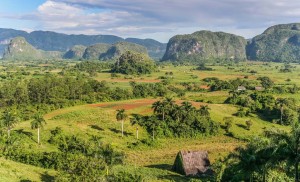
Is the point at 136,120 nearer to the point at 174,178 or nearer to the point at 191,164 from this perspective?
the point at 191,164

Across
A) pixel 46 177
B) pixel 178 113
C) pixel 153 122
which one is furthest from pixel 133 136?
pixel 46 177

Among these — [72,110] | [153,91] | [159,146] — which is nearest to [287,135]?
[159,146]

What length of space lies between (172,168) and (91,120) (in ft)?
110

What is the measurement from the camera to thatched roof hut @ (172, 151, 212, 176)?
61.6 m

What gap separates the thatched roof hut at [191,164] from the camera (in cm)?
6158

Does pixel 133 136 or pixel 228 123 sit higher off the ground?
pixel 228 123

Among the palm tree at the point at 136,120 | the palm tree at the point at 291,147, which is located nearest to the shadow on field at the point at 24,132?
the palm tree at the point at 136,120

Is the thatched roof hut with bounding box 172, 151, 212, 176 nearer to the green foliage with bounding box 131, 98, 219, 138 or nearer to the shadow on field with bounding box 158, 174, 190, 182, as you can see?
the shadow on field with bounding box 158, 174, 190, 182

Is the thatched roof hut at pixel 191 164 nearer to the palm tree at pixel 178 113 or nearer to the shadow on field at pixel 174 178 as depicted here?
the shadow on field at pixel 174 178

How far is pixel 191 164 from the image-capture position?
62.5 m

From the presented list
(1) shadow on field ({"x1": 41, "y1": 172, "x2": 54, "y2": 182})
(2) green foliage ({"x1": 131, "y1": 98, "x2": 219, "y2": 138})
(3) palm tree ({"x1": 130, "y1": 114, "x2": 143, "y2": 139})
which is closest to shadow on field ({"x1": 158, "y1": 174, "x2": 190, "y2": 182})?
(1) shadow on field ({"x1": 41, "y1": 172, "x2": 54, "y2": 182})

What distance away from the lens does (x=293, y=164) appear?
3159 centimetres

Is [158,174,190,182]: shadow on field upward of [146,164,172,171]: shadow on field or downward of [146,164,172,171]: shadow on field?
upward

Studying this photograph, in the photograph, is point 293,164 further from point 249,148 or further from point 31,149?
point 31,149
